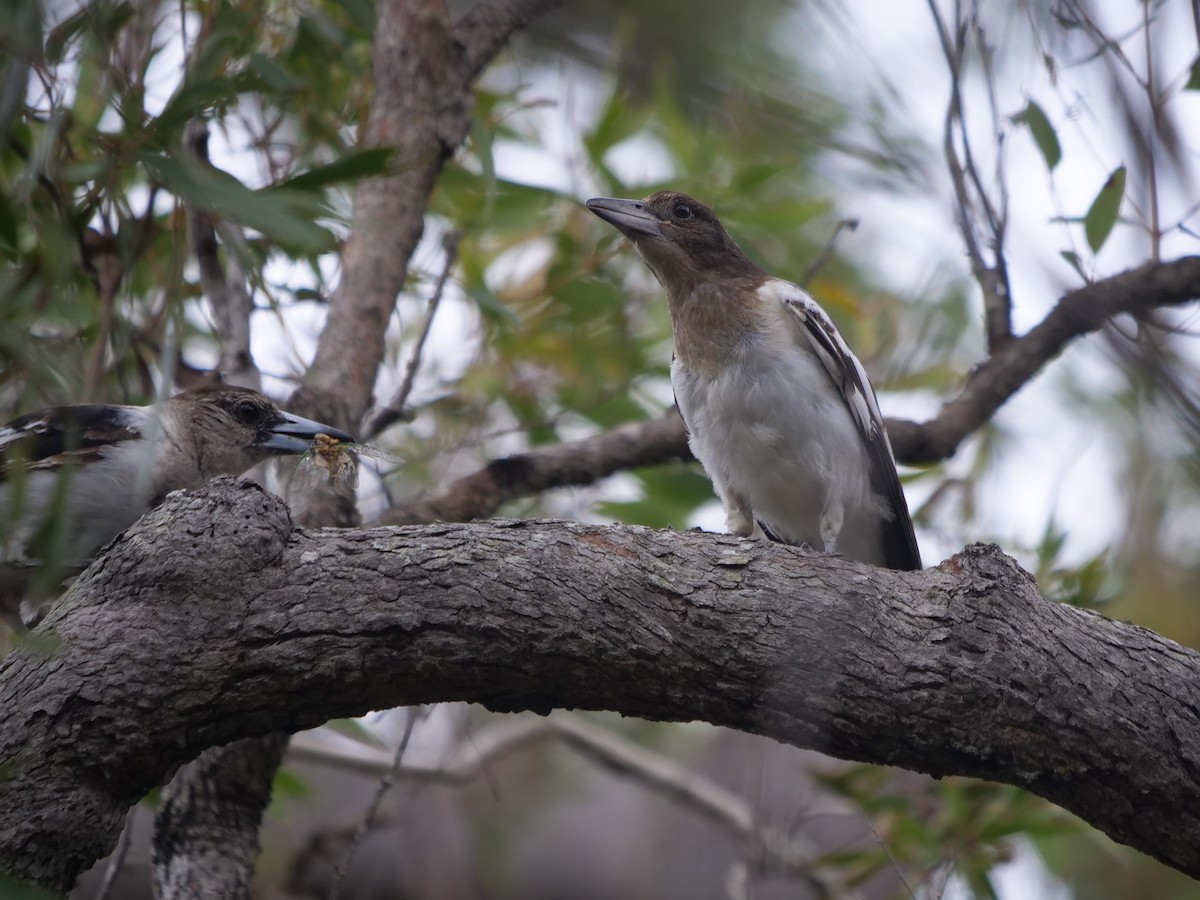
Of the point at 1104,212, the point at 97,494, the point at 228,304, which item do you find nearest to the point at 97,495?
the point at 97,494

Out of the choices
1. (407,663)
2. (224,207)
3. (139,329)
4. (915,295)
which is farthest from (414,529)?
(915,295)

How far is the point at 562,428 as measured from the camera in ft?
18.2

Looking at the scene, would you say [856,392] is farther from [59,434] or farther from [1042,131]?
[59,434]

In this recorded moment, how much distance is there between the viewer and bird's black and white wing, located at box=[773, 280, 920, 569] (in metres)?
4.04

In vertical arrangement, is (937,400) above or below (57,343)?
above

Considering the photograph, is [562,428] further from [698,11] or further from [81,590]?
[81,590]

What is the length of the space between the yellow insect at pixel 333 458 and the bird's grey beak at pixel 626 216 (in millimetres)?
1255

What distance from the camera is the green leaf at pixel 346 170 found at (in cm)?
325

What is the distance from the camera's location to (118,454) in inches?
132

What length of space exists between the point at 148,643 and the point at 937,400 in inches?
165

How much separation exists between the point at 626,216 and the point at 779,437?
106 centimetres

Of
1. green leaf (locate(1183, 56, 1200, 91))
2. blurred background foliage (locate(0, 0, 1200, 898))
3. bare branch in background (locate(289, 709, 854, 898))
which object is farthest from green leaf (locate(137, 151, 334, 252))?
bare branch in background (locate(289, 709, 854, 898))

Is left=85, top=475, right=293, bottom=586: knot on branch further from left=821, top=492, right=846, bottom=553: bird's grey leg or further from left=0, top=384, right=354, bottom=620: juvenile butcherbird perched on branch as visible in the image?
left=821, top=492, right=846, bottom=553: bird's grey leg

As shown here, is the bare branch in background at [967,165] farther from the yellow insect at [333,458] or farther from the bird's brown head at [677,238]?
the yellow insect at [333,458]
